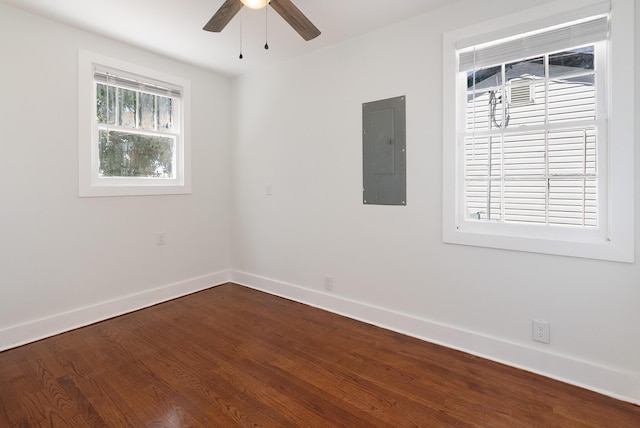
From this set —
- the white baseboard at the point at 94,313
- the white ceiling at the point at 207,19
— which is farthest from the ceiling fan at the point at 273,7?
the white baseboard at the point at 94,313

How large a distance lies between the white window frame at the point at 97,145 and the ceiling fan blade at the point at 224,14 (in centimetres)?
147

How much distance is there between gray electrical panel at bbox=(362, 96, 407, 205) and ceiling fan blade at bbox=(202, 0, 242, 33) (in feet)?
4.22

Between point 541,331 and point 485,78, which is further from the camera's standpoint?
point 485,78

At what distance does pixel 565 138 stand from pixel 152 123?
350 centimetres

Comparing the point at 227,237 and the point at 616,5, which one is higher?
the point at 616,5

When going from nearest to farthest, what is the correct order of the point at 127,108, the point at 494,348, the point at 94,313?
the point at 494,348
the point at 94,313
the point at 127,108

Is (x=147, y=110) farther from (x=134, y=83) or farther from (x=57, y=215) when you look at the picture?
(x=57, y=215)

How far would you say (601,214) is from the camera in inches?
74.1

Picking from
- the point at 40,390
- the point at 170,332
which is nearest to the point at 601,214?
the point at 170,332

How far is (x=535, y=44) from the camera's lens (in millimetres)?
2023

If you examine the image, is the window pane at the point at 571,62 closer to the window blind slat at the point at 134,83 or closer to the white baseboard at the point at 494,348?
the white baseboard at the point at 494,348

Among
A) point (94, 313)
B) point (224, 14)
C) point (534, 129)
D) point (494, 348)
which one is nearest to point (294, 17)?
point (224, 14)

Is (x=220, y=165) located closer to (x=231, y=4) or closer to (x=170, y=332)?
(x=170, y=332)

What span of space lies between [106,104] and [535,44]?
3421 mm
